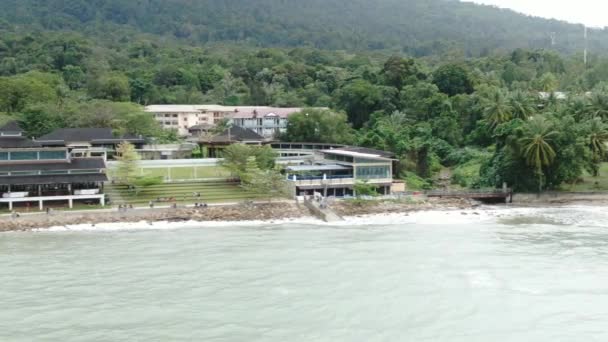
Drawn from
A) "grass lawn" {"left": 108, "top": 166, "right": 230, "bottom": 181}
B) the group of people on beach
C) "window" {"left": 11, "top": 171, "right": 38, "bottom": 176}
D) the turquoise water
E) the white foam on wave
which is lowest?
the turquoise water

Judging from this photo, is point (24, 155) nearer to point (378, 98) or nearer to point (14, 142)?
point (14, 142)

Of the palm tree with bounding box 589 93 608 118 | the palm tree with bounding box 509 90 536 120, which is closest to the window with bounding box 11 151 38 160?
the palm tree with bounding box 509 90 536 120

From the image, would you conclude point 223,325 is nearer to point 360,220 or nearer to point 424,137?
point 360,220

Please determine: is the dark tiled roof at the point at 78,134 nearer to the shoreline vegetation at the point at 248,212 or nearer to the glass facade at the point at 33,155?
the glass facade at the point at 33,155

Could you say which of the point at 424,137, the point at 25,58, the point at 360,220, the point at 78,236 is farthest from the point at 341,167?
the point at 25,58

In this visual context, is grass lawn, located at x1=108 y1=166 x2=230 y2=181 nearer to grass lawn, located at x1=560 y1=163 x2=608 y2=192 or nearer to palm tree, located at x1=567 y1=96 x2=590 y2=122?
grass lawn, located at x1=560 y1=163 x2=608 y2=192

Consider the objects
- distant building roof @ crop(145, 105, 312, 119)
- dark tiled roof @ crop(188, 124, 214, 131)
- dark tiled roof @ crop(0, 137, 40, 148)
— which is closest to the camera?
dark tiled roof @ crop(0, 137, 40, 148)

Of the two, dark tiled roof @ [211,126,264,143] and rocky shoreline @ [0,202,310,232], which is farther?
dark tiled roof @ [211,126,264,143]
